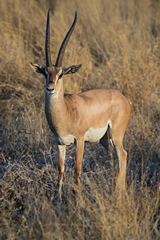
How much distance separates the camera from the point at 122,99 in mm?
4914

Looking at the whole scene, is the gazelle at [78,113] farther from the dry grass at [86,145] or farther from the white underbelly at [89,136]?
the dry grass at [86,145]

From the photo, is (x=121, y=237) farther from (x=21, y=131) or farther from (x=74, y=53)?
(x=74, y=53)

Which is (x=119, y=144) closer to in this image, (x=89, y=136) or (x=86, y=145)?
(x=89, y=136)


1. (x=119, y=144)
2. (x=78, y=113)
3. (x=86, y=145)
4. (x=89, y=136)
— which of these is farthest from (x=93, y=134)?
(x=86, y=145)

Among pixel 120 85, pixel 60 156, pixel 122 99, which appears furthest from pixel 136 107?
pixel 60 156

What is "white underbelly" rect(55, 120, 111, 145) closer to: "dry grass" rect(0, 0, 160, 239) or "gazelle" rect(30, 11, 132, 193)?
"gazelle" rect(30, 11, 132, 193)

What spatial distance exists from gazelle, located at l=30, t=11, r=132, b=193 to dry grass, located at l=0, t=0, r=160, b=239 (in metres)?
0.36

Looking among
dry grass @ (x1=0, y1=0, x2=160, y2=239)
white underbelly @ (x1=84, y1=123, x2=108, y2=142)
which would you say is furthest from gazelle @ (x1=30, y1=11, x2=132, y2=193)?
dry grass @ (x1=0, y1=0, x2=160, y2=239)

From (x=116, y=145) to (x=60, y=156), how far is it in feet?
3.13

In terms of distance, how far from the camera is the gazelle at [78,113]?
398cm

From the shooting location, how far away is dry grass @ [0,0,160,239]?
131 inches

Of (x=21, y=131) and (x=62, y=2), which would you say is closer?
(x=21, y=131)

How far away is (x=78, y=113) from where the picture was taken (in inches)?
168

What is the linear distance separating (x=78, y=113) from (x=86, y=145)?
172 cm
